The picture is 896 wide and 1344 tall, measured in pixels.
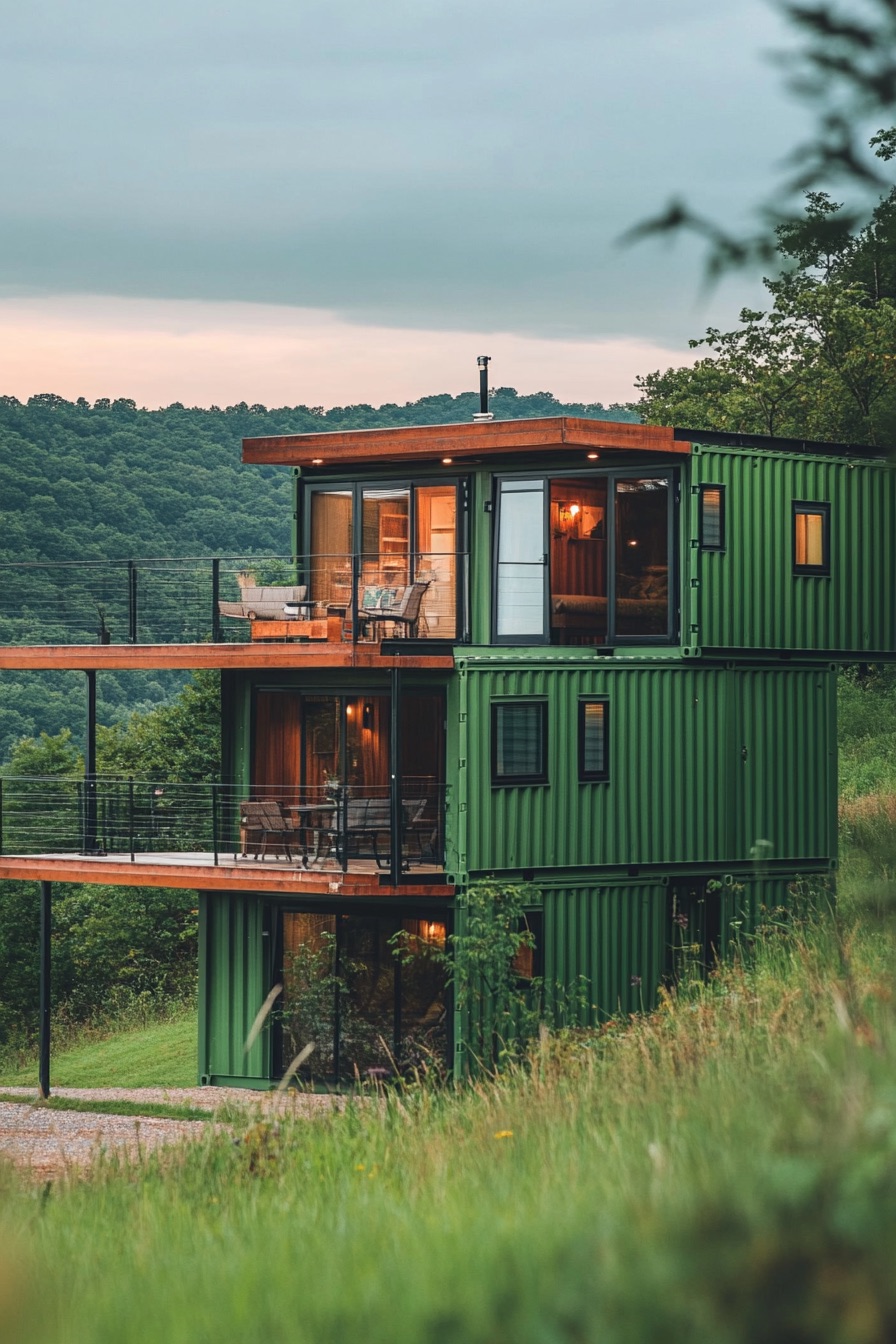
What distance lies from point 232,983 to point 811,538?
29.8 ft

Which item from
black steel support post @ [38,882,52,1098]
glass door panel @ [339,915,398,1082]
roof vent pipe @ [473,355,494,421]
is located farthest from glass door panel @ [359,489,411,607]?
black steel support post @ [38,882,52,1098]

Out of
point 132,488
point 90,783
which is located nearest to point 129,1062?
point 90,783

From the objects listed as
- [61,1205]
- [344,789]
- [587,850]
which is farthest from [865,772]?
[61,1205]

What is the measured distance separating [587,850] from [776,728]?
Result: 3125mm

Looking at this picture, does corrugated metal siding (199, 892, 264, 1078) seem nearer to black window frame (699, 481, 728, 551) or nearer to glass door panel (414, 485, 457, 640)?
glass door panel (414, 485, 457, 640)

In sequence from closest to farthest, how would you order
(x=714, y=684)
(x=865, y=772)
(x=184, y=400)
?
(x=714, y=684) → (x=865, y=772) → (x=184, y=400)

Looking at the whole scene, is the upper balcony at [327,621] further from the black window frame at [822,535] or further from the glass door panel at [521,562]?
the black window frame at [822,535]

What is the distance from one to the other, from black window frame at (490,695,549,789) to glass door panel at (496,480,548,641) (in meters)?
1.12

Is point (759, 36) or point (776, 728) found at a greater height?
point (759, 36)

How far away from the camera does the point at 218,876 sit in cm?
2002

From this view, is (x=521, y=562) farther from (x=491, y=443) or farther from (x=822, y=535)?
(x=822, y=535)

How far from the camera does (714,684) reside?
20.9m

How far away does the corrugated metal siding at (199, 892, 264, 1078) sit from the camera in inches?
835

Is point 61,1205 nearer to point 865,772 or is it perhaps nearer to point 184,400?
point 865,772
